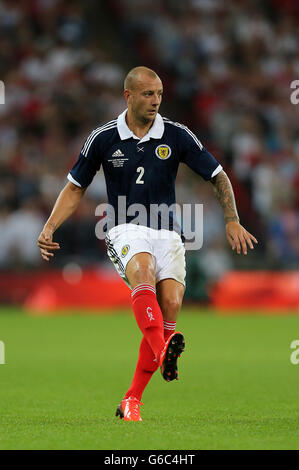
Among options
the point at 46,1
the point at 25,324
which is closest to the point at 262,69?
the point at 46,1

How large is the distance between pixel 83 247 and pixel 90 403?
1002 cm

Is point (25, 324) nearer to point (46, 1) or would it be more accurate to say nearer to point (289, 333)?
point (289, 333)

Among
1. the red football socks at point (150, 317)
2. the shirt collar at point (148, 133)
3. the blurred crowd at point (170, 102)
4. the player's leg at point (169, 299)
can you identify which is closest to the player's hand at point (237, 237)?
the player's leg at point (169, 299)

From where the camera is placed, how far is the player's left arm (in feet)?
22.9

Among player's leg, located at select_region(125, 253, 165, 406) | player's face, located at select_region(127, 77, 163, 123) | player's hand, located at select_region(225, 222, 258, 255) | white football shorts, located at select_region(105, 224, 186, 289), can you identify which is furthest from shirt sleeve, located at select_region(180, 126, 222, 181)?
player's leg, located at select_region(125, 253, 165, 406)

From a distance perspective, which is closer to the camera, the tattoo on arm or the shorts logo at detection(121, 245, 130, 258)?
the shorts logo at detection(121, 245, 130, 258)

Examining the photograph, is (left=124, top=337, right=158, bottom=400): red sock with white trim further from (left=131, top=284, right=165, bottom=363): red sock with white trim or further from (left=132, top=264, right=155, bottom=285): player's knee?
(left=132, top=264, right=155, bottom=285): player's knee

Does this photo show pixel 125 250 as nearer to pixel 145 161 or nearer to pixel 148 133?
pixel 145 161

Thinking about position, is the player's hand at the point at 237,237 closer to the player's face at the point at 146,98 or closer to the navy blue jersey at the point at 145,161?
the navy blue jersey at the point at 145,161

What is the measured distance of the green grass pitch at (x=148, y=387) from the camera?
593 cm

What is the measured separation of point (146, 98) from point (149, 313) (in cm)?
157

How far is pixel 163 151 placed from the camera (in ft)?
23.5

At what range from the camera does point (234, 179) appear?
1959 cm

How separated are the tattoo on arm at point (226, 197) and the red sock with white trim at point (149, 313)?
2.93 feet
